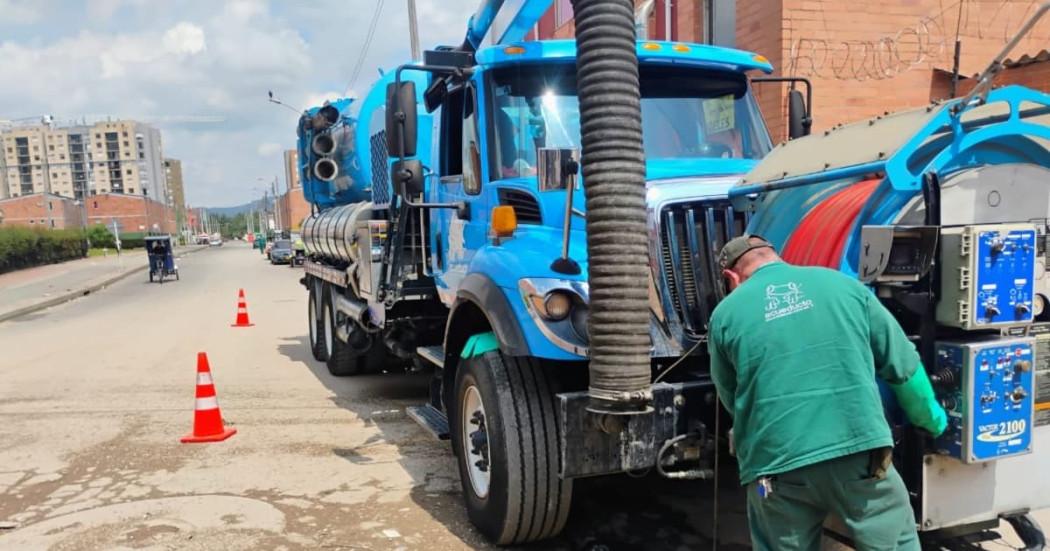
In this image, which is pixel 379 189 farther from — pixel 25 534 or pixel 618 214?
pixel 618 214

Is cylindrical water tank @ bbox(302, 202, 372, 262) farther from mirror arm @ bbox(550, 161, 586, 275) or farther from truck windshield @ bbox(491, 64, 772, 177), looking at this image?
mirror arm @ bbox(550, 161, 586, 275)

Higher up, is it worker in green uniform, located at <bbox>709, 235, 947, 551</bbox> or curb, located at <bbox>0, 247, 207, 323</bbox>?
worker in green uniform, located at <bbox>709, 235, 947, 551</bbox>

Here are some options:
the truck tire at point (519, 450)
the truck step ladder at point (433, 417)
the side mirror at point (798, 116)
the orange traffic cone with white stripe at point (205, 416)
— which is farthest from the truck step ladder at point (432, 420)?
the side mirror at point (798, 116)

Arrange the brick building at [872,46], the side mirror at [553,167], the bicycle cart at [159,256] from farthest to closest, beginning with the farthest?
1. the bicycle cart at [159,256]
2. the brick building at [872,46]
3. the side mirror at [553,167]

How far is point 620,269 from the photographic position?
Result: 2.86 meters

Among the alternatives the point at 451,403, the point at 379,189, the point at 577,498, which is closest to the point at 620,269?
the point at 451,403

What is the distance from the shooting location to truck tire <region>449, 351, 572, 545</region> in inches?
141

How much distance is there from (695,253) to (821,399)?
4.10 feet

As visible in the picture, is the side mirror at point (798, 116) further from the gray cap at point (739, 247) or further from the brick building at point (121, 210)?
the brick building at point (121, 210)

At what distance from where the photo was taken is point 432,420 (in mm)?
4699

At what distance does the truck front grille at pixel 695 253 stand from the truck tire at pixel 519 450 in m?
0.79

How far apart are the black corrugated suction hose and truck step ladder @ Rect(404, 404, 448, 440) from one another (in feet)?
5.85

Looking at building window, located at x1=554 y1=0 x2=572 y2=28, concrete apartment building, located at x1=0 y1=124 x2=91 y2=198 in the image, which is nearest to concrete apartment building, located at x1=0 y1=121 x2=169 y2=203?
concrete apartment building, located at x1=0 y1=124 x2=91 y2=198

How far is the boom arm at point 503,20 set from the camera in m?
4.84
